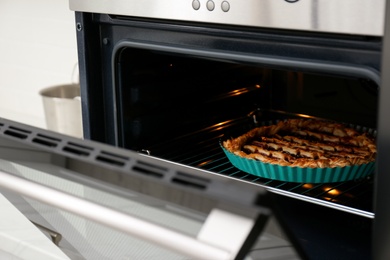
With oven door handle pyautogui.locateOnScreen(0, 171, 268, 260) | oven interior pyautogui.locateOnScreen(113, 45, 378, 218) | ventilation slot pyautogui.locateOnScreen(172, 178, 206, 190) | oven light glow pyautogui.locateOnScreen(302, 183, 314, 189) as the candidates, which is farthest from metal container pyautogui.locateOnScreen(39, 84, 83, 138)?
ventilation slot pyautogui.locateOnScreen(172, 178, 206, 190)

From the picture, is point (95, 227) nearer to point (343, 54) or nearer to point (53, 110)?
point (343, 54)

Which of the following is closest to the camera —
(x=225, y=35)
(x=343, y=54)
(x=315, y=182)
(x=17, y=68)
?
(x=343, y=54)

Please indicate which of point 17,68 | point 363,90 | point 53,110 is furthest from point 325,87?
point 17,68

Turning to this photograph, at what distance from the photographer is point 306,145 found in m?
1.35

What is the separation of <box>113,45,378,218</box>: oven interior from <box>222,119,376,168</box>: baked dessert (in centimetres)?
5

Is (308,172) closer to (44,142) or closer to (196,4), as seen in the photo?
(196,4)

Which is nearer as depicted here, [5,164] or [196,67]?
[5,164]

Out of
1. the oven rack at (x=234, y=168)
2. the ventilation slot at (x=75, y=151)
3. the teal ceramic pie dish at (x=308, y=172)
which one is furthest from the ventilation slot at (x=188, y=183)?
the teal ceramic pie dish at (x=308, y=172)

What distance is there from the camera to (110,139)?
1.35 meters

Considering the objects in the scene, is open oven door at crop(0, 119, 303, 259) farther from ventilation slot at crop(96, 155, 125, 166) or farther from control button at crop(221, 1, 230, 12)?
control button at crop(221, 1, 230, 12)

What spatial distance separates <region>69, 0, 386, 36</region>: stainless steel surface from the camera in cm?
87

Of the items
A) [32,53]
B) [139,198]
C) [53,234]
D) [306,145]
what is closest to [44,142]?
[139,198]

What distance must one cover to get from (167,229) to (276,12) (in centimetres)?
36

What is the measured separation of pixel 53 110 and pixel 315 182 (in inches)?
39.6
